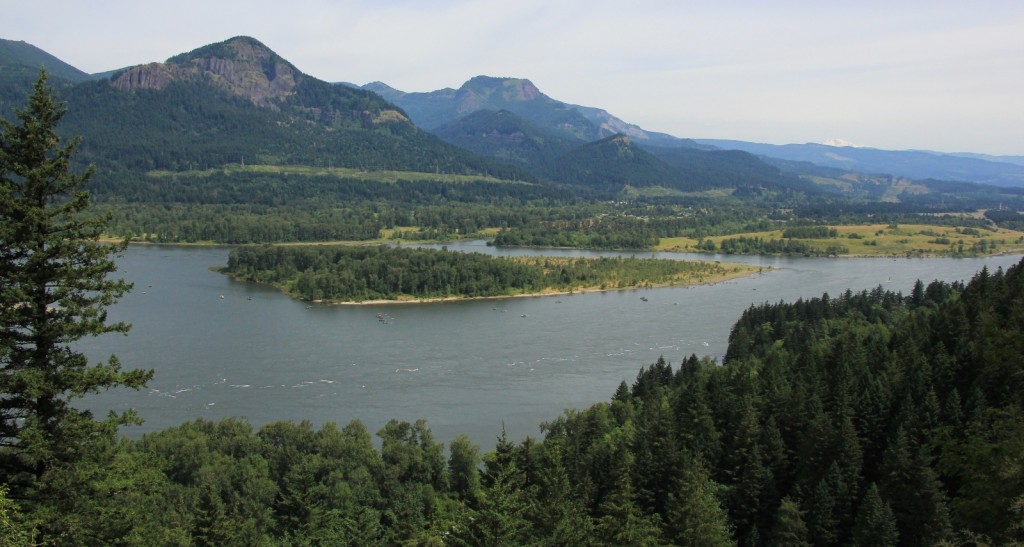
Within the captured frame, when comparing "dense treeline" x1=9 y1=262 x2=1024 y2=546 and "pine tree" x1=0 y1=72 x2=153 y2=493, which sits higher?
"pine tree" x1=0 y1=72 x2=153 y2=493

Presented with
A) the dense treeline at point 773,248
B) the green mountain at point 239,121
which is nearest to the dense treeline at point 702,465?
the dense treeline at point 773,248

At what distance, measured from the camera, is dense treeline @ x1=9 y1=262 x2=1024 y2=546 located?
475 inches

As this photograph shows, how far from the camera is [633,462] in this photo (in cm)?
1881

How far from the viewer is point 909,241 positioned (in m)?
88.4

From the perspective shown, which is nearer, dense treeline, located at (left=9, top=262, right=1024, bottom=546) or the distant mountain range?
dense treeline, located at (left=9, top=262, right=1024, bottom=546)

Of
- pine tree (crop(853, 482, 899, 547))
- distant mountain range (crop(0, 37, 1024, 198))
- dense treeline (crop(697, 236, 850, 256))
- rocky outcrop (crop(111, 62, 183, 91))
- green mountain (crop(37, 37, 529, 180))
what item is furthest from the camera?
rocky outcrop (crop(111, 62, 183, 91))

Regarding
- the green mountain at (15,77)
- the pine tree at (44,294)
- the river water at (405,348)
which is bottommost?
the river water at (405,348)

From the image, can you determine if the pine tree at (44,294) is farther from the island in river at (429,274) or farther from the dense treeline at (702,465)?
the island in river at (429,274)

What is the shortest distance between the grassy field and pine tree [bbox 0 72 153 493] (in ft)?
267

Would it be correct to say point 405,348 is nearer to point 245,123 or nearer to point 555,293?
point 555,293

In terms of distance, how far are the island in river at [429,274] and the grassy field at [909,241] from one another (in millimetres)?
21569

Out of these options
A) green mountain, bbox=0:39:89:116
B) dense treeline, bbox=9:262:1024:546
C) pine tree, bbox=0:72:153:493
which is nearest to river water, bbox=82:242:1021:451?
dense treeline, bbox=9:262:1024:546

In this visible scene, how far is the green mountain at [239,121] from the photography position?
5276 inches

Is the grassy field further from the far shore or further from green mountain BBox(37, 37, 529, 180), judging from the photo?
green mountain BBox(37, 37, 529, 180)
